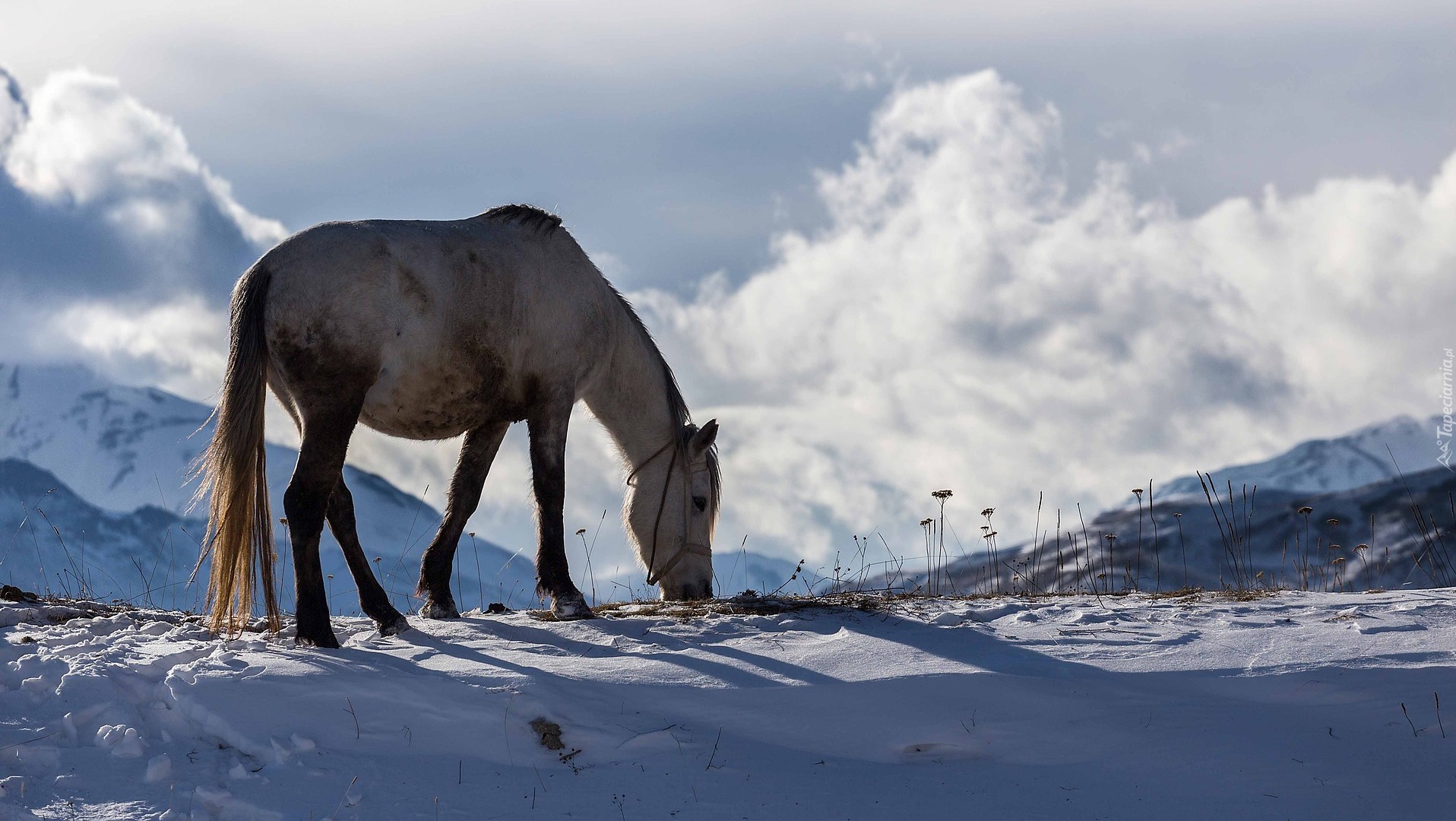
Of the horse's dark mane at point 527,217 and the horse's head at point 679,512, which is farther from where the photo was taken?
the horse's head at point 679,512

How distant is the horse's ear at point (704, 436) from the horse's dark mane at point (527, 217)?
68.5 inches

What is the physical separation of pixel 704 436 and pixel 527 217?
1.96 metres

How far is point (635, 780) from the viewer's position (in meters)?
4.27

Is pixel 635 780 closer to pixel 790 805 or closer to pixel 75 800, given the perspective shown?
pixel 790 805

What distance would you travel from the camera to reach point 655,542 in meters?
8.15

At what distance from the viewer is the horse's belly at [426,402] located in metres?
6.47

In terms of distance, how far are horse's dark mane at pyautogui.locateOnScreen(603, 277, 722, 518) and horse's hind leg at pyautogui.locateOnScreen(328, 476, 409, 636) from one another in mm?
2394

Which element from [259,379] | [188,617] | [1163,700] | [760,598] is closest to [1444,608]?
[1163,700]

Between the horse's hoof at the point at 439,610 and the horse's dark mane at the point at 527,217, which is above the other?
the horse's dark mane at the point at 527,217

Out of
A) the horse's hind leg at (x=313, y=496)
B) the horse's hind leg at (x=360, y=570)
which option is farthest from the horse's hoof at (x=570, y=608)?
the horse's hind leg at (x=313, y=496)

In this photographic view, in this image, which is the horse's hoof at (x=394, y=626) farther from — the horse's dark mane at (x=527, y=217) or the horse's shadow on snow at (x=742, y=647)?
the horse's dark mane at (x=527, y=217)

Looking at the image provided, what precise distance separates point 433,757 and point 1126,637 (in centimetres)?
346

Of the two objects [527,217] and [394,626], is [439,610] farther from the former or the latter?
[527,217]

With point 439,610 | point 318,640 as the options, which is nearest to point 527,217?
point 439,610
